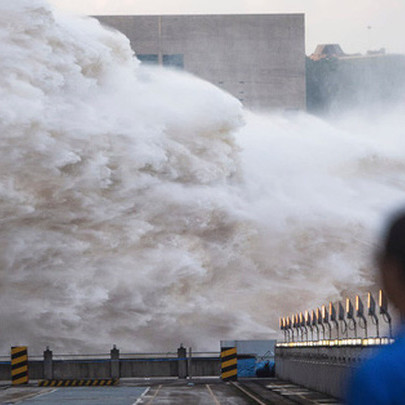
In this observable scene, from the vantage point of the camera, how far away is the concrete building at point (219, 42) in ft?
370

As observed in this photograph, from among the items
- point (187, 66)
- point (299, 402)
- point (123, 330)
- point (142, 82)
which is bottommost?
point (299, 402)

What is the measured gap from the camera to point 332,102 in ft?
435

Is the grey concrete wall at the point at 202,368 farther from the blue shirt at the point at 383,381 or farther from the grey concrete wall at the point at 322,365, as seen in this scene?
the blue shirt at the point at 383,381

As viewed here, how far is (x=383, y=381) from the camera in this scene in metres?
3.62

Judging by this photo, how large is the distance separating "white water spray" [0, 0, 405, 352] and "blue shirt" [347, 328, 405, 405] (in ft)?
210

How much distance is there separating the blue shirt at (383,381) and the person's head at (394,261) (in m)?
0.28

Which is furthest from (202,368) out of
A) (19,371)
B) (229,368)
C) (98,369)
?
(19,371)

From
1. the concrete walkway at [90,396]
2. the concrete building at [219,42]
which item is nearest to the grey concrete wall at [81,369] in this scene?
the concrete walkway at [90,396]

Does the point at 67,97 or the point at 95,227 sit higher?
the point at 67,97

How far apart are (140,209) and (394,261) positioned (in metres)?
70.2

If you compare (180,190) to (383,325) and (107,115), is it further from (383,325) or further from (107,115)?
(383,325)

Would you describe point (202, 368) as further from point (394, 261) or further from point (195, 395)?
point (394, 261)

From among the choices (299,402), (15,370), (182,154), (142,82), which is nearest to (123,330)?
(182,154)

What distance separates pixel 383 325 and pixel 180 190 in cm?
2465
